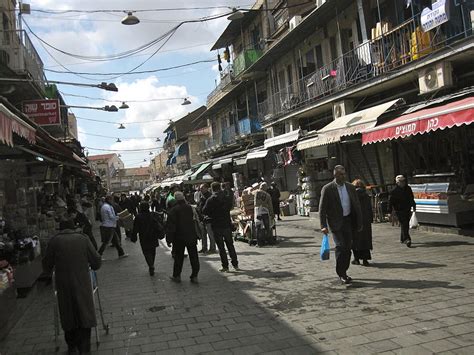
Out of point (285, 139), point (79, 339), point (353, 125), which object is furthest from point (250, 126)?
point (79, 339)

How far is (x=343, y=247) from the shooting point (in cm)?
721

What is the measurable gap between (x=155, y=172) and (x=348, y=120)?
9271cm

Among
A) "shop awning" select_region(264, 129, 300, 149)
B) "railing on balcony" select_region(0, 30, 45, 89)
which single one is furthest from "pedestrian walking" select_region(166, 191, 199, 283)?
"shop awning" select_region(264, 129, 300, 149)

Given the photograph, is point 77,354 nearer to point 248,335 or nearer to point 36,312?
point 248,335

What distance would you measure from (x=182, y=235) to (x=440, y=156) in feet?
27.1

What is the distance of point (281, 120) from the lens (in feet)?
73.9

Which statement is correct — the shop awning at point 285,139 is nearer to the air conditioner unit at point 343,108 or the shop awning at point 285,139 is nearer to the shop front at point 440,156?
the air conditioner unit at point 343,108

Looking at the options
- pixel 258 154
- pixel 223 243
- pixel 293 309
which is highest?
pixel 258 154

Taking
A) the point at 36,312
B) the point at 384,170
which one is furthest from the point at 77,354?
the point at 384,170

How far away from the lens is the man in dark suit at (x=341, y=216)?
7250 millimetres

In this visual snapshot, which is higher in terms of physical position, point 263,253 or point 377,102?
point 377,102

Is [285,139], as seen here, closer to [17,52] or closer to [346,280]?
[17,52]

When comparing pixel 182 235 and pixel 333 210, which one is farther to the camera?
pixel 182 235

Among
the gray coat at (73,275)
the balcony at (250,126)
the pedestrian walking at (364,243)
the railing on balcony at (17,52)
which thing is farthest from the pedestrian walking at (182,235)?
the balcony at (250,126)
